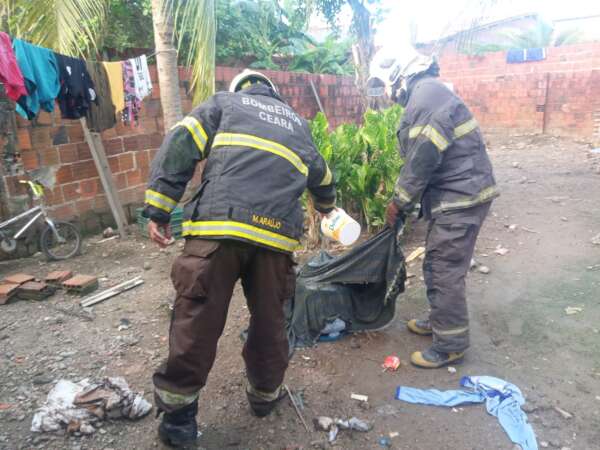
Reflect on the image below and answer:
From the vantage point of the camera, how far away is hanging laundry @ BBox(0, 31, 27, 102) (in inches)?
153

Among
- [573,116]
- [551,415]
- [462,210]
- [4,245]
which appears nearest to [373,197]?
[462,210]

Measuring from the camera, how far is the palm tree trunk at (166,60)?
405 centimetres

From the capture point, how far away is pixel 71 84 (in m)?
4.60

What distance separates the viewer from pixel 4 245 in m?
4.82

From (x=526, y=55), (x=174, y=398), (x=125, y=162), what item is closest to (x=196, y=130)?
(x=174, y=398)

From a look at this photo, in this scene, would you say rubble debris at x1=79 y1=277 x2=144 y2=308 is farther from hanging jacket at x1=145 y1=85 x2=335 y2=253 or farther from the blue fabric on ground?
the blue fabric on ground

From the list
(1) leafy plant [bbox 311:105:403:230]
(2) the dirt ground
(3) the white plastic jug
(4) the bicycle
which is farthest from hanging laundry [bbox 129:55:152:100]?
(3) the white plastic jug

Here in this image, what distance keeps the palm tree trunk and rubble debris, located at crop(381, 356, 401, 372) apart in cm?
268

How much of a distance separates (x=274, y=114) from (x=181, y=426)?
1.52 meters

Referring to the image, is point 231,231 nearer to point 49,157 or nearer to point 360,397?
point 360,397

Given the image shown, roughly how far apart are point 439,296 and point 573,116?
11.4m

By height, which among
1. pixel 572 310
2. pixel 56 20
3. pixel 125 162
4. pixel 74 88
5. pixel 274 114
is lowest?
pixel 572 310

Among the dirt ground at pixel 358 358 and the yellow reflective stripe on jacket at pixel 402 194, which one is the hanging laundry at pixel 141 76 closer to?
the dirt ground at pixel 358 358

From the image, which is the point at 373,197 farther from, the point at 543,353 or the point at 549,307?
the point at 543,353
